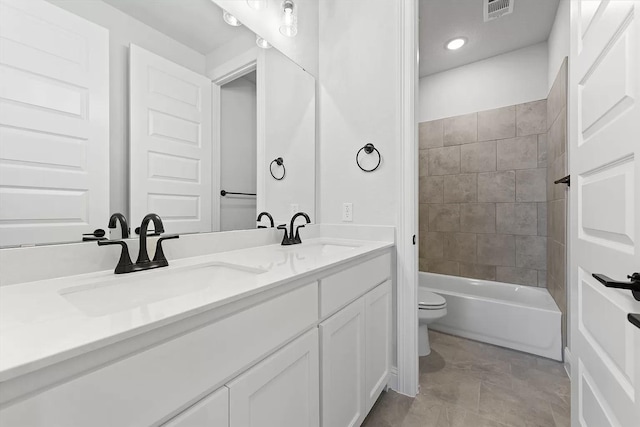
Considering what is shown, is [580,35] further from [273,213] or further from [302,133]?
[273,213]

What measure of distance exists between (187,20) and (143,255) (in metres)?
1.01

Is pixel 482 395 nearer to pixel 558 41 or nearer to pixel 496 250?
pixel 496 250

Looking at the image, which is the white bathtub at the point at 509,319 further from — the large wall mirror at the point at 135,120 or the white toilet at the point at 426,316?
the large wall mirror at the point at 135,120

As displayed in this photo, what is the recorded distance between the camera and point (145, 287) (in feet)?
2.84

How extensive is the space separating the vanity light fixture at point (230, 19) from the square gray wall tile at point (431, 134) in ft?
7.85

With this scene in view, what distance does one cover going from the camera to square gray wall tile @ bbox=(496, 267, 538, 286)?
8.58ft

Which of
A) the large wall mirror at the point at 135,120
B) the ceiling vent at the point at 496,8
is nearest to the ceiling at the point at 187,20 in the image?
the large wall mirror at the point at 135,120

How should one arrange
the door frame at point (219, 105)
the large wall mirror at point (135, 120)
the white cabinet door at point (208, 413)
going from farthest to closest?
the door frame at point (219, 105)
the large wall mirror at point (135, 120)
the white cabinet door at point (208, 413)

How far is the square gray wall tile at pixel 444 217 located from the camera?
302 cm

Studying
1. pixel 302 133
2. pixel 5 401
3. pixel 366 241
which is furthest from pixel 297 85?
pixel 5 401

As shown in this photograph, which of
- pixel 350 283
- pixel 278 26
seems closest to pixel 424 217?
pixel 350 283

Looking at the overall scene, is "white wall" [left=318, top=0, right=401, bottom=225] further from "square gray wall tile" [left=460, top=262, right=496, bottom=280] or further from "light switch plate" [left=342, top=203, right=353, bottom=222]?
"square gray wall tile" [left=460, top=262, right=496, bottom=280]

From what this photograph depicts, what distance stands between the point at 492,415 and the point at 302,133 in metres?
1.93

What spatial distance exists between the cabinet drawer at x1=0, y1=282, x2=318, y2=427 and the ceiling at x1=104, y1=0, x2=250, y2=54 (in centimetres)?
115
